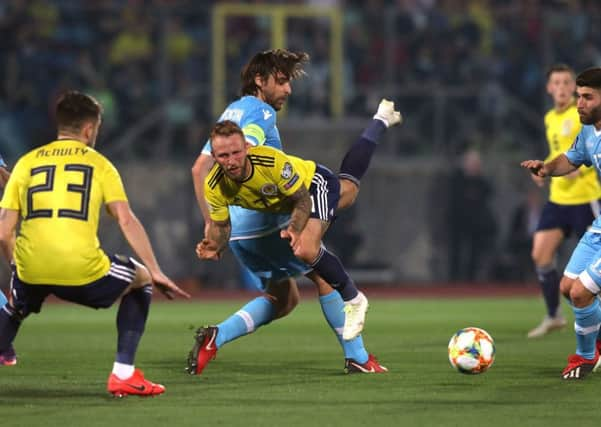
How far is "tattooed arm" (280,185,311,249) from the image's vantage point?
25.5 feet

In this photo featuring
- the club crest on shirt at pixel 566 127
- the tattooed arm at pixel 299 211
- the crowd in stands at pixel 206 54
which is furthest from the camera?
the crowd in stands at pixel 206 54

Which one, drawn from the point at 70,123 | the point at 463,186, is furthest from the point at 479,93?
the point at 70,123

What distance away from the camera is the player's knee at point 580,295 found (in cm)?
791

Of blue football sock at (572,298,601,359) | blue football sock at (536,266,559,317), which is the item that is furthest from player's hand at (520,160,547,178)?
blue football sock at (536,266,559,317)

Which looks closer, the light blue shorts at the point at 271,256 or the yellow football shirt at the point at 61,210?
the yellow football shirt at the point at 61,210

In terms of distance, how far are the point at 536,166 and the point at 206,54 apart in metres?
11.9

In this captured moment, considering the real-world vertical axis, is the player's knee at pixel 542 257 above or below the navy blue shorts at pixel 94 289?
below

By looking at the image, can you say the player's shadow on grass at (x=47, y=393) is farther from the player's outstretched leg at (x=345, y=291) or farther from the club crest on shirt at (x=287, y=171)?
the club crest on shirt at (x=287, y=171)

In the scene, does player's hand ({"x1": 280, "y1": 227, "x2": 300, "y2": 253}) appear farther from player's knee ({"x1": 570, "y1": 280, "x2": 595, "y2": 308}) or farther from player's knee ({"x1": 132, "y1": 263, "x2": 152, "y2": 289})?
player's knee ({"x1": 570, "y1": 280, "x2": 595, "y2": 308})

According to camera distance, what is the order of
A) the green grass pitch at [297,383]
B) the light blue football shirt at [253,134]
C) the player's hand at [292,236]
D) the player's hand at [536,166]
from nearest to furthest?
the green grass pitch at [297,383], the player's hand at [292,236], the player's hand at [536,166], the light blue football shirt at [253,134]

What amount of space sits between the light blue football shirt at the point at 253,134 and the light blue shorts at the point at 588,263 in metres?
1.96

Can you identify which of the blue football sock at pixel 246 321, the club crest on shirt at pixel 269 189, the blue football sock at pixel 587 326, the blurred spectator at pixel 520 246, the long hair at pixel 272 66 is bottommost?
the blurred spectator at pixel 520 246

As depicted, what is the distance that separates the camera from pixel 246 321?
28.5 feet

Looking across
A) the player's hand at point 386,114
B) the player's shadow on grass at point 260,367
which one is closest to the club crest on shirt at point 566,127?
the player's hand at point 386,114
